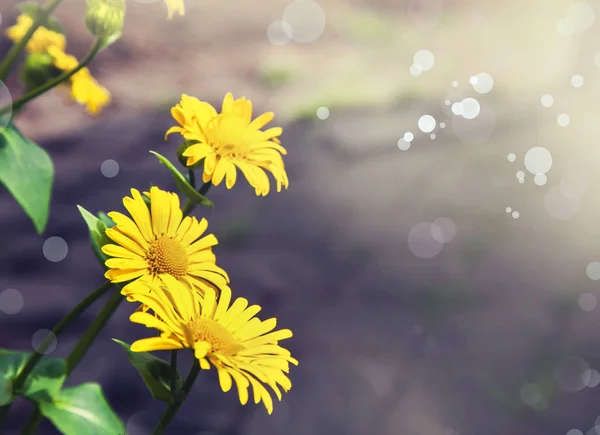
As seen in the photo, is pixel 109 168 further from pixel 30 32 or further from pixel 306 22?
pixel 30 32

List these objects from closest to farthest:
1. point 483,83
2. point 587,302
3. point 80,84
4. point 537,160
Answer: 1. point 80,84
2. point 587,302
3. point 537,160
4. point 483,83

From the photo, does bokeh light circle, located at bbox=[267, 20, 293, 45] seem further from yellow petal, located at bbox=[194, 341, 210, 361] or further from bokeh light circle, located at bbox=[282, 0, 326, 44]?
yellow petal, located at bbox=[194, 341, 210, 361]

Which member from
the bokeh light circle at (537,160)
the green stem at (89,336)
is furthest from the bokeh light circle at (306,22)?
the green stem at (89,336)

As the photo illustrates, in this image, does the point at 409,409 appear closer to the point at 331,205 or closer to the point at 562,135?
the point at 331,205

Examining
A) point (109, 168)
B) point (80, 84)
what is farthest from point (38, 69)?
point (109, 168)

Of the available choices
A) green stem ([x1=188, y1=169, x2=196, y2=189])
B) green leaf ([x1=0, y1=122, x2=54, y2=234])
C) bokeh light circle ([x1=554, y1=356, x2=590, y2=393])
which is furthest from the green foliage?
green stem ([x1=188, y1=169, x2=196, y2=189])

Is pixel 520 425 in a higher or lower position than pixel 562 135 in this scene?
lower

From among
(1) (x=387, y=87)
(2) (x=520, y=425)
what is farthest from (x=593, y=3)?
(2) (x=520, y=425)
